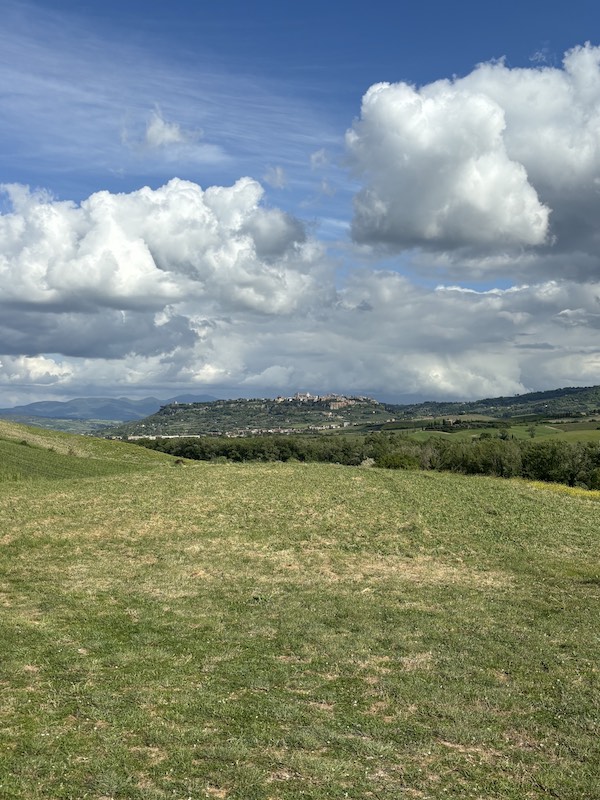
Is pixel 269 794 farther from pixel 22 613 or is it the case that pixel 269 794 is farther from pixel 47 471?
pixel 47 471

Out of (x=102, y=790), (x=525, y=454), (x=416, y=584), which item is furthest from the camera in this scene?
(x=525, y=454)

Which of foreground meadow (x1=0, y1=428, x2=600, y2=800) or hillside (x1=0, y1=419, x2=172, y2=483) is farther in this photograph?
hillside (x1=0, y1=419, x2=172, y2=483)

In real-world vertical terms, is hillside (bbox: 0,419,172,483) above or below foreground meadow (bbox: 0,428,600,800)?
above

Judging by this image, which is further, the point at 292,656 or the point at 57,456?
the point at 57,456

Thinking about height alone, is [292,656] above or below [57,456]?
below

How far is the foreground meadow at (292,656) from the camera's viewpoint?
11.7 meters

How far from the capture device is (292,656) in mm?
18531

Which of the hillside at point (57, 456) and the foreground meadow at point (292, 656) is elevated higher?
the hillside at point (57, 456)

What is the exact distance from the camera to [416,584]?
28734 millimetres

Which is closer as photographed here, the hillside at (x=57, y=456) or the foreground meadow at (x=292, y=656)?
the foreground meadow at (x=292, y=656)

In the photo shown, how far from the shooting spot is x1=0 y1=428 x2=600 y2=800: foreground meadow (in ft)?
38.3

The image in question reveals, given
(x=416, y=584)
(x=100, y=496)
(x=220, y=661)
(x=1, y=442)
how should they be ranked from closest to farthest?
(x=220, y=661), (x=416, y=584), (x=100, y=496), (x=1, y=442)

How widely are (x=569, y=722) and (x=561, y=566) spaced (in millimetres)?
20746

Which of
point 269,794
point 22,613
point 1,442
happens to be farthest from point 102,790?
point 1,442
